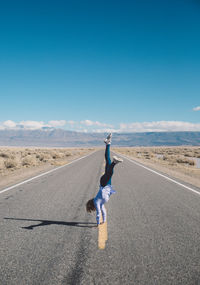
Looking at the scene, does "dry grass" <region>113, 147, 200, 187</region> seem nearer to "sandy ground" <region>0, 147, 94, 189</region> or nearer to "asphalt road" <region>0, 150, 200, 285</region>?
"asphalt road" <region>0, 150, 200, 285</region>

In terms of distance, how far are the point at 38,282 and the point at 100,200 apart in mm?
1942

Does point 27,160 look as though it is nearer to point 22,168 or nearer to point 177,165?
point 22,168

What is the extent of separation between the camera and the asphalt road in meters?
2.75

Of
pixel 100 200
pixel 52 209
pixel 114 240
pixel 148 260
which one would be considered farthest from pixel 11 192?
pixel 148 260

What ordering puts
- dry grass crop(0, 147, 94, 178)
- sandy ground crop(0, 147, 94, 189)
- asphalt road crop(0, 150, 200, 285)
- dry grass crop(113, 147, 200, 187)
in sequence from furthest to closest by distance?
dry grass crop(0, 147, 94, 178)
dry grass crop(113, 147, 200, 187)
sandy ground crop(0, 147, 94, 189)
asphalt road crop(0, 150, 200, 285)

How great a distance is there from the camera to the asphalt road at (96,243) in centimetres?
275

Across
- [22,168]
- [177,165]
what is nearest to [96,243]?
[22,168]

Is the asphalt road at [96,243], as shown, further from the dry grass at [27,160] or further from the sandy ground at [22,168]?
the dry grass at [27,160]

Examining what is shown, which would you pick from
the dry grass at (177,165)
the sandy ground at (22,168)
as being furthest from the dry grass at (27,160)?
the dry grass at (177,165)

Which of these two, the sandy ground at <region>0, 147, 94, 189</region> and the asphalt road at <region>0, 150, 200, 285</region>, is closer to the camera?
the asphalt road at <region>0, 150, 200, 285</region>

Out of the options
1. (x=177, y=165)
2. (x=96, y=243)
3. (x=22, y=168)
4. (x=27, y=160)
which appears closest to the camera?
(x=96, y=243)

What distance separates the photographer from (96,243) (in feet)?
11.9

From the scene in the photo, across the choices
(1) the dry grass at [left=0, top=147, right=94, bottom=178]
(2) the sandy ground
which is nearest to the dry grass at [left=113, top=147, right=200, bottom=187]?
(2) the sandy ground

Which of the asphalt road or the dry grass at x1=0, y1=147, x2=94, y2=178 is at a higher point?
the asphalt road
